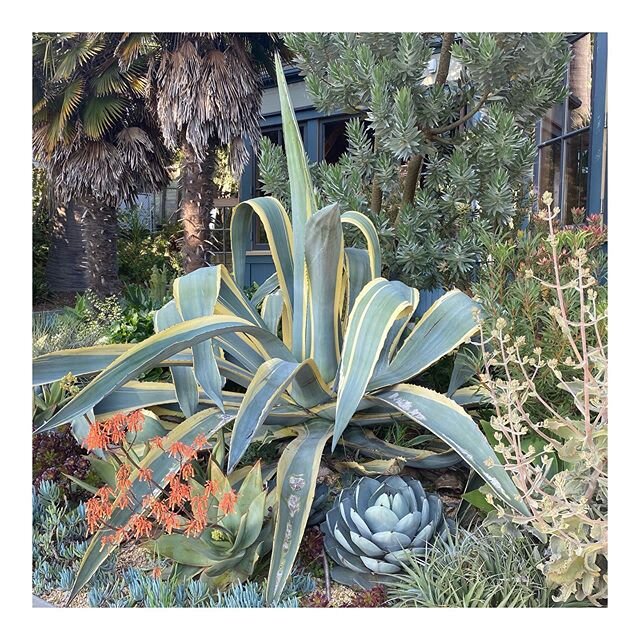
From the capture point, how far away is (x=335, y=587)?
1844 mm

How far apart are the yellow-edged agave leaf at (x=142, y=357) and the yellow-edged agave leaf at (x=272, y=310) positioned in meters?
0.76

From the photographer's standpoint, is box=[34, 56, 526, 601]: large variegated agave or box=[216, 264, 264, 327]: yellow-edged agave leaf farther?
box=[216, 264, 264, 327]: yellow-edged agave leaf

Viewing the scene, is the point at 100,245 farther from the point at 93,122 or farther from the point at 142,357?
the point at 142,357

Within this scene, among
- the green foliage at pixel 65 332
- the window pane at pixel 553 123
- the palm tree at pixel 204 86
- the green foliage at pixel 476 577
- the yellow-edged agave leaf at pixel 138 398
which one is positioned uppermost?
the palm tree at pixel 204 86

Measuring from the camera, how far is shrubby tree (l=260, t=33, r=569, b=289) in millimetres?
Answer: 2506

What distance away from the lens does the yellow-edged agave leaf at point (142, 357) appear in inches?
63.6

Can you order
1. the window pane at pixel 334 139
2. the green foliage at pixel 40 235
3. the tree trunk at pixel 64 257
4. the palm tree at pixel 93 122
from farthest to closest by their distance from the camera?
the tree trunk at pixel 64 257 → the green foliage at pixel 40 235 → the window pane at pixel 334 139 → the palm tree at pixel 93 122

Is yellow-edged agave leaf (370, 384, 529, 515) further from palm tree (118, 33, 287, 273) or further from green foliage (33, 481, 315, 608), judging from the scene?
palm tree (118, 33, 287, 273)

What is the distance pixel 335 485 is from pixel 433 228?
1197 millimetres

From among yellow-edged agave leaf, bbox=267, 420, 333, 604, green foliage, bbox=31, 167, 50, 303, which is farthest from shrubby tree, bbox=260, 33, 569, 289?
green foliage, bbox=31, 167, 50, 303

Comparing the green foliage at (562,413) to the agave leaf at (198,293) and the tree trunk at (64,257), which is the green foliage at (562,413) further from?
the tree trunk at (64,257)

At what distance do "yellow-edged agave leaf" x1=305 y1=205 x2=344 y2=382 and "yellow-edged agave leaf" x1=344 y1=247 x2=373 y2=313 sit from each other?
0.56 ft

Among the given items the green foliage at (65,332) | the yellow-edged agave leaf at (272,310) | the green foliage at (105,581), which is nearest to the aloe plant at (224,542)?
the green foliage at (105,581)

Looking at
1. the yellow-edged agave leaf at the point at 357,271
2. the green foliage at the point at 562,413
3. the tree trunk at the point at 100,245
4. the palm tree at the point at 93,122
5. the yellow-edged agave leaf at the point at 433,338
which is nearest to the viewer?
the green foliage at the point at 562,413
